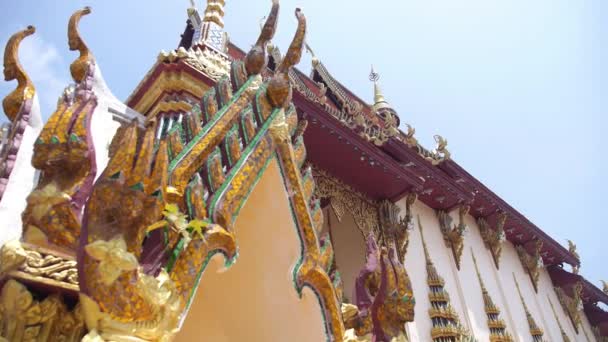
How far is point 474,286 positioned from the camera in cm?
749

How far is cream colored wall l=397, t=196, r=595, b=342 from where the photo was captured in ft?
21.4

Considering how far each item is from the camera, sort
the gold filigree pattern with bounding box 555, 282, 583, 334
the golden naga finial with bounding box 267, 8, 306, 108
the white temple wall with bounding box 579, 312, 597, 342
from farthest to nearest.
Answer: the white temple wall with bounding box 579, 312, 597, 342, the gold filigree pattern with bounding box 555, 282, 583, 334, the golden naga finial with bounding box 267, 8, 306, 108

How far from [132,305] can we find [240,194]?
926 millimetres

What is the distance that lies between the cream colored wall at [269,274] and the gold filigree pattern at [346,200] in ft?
9.93

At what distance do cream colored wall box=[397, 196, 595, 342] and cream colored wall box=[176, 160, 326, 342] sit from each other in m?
3.16

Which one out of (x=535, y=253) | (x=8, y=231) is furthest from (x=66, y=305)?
(x=535, y=253)

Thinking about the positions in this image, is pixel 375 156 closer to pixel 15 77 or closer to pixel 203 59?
pixel 203 59

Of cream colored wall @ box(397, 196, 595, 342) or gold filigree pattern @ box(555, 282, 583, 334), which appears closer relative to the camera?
cream colored wall @ box(397, 196, 595, 342)

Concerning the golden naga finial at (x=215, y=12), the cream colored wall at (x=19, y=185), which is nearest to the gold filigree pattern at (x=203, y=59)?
the golden naga finial at (x=215, y=12)

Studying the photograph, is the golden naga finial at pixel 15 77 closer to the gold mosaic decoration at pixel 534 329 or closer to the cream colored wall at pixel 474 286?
the cream colored wall at pixel 474 286

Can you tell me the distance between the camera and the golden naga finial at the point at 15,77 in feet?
9.49

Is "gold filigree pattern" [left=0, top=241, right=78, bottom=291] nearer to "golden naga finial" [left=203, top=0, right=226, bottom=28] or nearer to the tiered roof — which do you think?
the tiered roof

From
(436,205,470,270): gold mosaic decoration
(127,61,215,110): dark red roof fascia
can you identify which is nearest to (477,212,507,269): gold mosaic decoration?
(436,205,470,270): gold mosaic decoration

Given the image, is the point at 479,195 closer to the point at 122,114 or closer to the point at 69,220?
the point at 122,114
